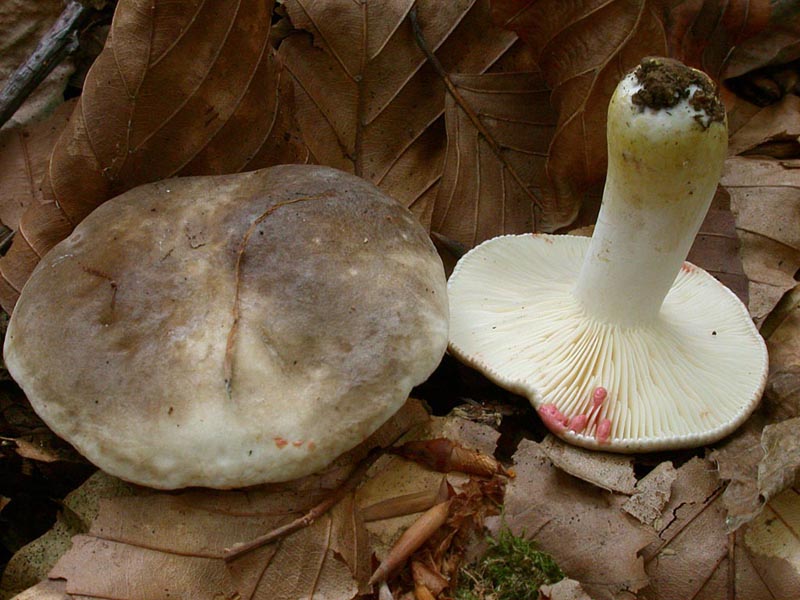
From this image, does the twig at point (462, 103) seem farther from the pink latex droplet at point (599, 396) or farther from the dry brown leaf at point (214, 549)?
the dry brown leaf at point (214, 549)

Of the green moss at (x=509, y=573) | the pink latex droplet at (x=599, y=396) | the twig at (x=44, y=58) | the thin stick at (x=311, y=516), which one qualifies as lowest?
the green moss at (x=509, y=573)

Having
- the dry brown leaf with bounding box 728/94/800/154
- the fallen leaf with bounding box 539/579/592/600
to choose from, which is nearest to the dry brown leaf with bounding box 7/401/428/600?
the fallen leaf with bounding box 539/579/592/600

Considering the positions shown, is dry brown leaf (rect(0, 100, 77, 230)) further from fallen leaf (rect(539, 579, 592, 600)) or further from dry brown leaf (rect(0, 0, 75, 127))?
fallen leaf (rect(539, 579, 592, 600))

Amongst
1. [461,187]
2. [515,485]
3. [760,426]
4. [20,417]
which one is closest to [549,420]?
[515,485]

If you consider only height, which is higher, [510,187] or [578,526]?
[510,187]

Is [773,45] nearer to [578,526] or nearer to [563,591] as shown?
[578,526]

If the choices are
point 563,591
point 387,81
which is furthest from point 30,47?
point 563,591

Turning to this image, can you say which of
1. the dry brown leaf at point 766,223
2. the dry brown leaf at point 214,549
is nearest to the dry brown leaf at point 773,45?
the dry brown leaf at point 766,223
